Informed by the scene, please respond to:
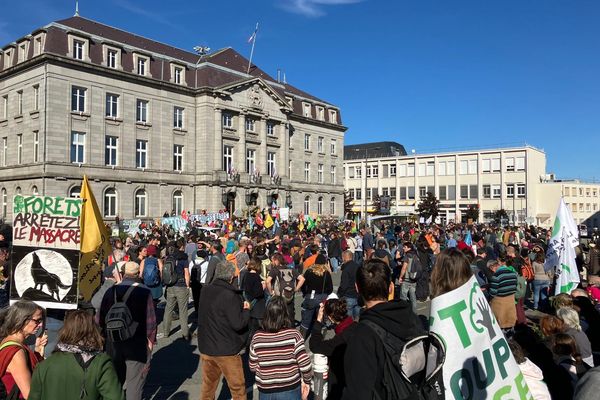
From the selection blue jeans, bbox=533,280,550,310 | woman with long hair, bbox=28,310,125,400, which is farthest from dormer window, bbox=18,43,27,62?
woman with long hair, bbox=28,310,125,400

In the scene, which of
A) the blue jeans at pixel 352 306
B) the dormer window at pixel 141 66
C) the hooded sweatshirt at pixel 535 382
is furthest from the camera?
the dormer window at pixel 141 66

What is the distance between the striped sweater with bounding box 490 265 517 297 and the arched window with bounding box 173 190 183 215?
118 feet

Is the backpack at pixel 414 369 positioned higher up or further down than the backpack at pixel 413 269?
higher up

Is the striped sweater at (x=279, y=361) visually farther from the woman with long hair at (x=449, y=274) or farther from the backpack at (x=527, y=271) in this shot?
the backpack at (x=527, y=271)

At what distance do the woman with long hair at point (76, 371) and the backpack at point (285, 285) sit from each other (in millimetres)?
5555

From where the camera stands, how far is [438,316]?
9.98 feet

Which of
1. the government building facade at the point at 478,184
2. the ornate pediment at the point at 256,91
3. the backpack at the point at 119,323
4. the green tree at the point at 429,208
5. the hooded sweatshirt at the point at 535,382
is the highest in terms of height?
the ornate pediment at the point at 256,91

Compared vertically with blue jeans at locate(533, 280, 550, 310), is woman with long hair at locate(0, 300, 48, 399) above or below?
above

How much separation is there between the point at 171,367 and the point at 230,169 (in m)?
36.9

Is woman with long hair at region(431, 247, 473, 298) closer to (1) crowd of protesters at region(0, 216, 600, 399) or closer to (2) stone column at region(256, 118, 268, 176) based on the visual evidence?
(1) crowd of protesters at region(0, 216, 600, 399)

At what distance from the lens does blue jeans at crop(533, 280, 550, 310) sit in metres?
12.0

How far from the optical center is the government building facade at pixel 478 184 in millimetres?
70250

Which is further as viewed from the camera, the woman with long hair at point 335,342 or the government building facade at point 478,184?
the government building facade at point 478,184

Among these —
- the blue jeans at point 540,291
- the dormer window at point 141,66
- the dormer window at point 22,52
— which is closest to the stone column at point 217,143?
the dormer window at point 141,66
